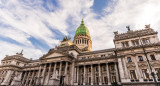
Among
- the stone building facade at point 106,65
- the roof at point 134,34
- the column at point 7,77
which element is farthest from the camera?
the column at point 7,77

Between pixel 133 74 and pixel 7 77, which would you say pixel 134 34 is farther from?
pixel 7 77

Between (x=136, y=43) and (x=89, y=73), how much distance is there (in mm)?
19282

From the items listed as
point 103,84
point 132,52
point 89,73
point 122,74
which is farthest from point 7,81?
point 132,52

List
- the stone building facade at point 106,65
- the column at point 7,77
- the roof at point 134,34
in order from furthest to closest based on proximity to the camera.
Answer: the column at point 7,77, the roof at point 134,34, the stone building facade at point 106,65

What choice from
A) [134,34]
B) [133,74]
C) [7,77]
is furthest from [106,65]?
[7,77]

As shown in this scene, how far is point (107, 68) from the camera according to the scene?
33500mm

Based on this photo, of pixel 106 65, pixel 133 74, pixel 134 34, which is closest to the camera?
pixel 133 74

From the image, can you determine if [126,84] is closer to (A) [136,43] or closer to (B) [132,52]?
(B) [132,52]

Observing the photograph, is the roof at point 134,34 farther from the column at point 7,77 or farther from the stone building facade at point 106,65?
the column at point 7,77

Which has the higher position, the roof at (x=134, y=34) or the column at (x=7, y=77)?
the roof at (x=134, y=34)

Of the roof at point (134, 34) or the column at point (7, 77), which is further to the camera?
the column at point (7, 77)

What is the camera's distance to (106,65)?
112ft

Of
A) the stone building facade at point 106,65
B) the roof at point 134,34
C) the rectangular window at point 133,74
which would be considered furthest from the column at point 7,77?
the rectangular window at point 133,74

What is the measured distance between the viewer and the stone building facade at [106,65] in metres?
26.1
